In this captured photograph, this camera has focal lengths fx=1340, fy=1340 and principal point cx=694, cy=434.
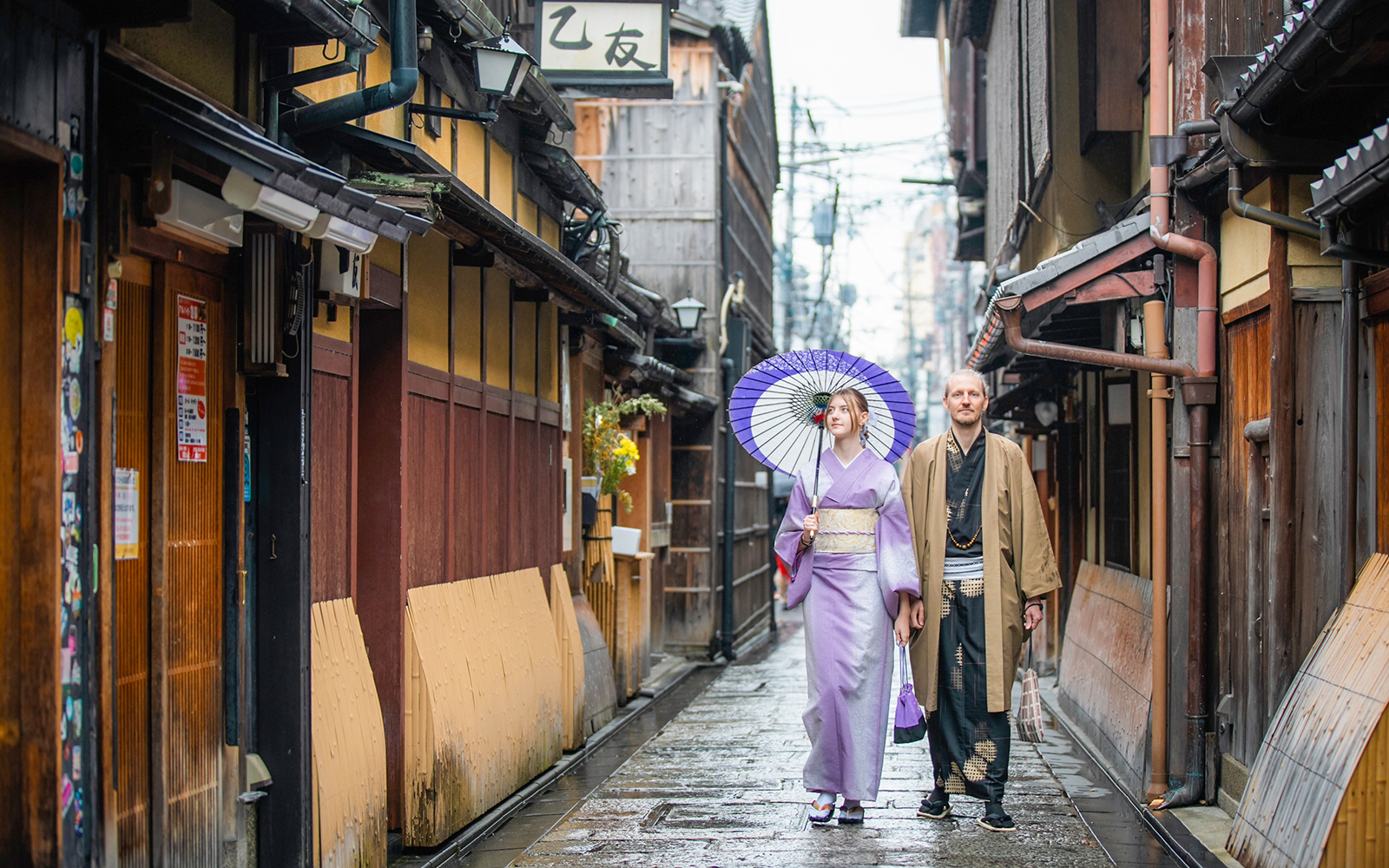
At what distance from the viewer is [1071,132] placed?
12.3m

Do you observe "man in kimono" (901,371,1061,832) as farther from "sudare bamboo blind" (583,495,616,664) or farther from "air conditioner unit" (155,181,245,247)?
"sudare bamboo blind" (583,495,616,664)

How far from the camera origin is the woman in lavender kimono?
316 inches

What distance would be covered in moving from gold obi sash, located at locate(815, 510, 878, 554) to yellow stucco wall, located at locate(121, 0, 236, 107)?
4230mm

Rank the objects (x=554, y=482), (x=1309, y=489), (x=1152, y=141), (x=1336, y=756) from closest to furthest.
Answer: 1. (x=1336, y=756)
2. (x=1309, y=489)
3. (x=1152, y=141)
4. (x=554, y=482)

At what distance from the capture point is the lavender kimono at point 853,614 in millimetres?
8016

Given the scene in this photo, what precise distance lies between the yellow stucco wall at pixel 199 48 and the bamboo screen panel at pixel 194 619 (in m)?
0.78

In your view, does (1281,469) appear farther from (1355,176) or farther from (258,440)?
(258,440)

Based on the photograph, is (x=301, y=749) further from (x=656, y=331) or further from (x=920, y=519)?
(x=656, y=331)

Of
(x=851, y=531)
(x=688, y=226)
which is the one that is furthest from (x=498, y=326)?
(x=688, y=226)

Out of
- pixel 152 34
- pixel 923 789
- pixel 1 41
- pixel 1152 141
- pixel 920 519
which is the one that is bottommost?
pixel 923 789

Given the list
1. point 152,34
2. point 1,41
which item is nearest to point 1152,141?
point 152,34

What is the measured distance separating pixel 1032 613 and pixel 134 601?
5.01 m

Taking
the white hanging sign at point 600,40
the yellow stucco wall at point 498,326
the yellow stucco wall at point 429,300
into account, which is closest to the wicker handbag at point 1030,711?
the yellow stucco wall at point 429,300

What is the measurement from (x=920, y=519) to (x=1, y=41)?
572cm
